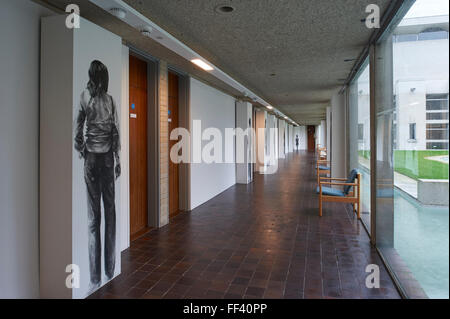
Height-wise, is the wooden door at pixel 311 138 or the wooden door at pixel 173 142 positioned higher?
the wooden door at pixel 311 138

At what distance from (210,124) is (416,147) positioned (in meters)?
5.10

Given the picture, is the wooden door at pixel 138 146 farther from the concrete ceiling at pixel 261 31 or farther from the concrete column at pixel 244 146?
the concrete column at pixel 244 146

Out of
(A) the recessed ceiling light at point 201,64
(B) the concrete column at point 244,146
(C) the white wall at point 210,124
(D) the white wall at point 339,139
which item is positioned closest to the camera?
(A) the recessed ceiling light at point 201,64

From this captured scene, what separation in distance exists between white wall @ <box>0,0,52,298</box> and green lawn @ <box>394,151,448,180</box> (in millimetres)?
3194

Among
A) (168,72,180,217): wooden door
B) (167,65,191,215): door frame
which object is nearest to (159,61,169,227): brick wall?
(168,72,180,217): wooden door

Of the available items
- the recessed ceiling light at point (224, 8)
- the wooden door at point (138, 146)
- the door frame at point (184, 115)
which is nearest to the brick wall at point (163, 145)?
the wooden door at point (138, 146)

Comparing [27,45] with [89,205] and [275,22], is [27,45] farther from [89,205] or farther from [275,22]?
[275,22]

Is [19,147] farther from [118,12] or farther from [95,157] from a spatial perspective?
[118,12]

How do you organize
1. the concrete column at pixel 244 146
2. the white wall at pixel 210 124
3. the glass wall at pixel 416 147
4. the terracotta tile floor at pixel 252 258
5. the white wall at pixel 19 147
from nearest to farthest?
1. the glass wall at pixel 416 147
2. the white wall at pixel 19 147
3. the terracotta tile floor at pixel 252 258
4. the white wall at pixel 210 124
5. the concrete column at pixel 244 146

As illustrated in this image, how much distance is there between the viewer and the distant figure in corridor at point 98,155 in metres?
2.74

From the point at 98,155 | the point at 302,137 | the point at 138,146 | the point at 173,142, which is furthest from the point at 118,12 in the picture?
the point at 302,137

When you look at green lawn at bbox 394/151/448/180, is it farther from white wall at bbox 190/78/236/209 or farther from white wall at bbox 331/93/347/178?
white wall at bbox 331/93/347/178

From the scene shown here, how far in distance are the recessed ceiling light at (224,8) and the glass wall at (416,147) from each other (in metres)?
1.66
